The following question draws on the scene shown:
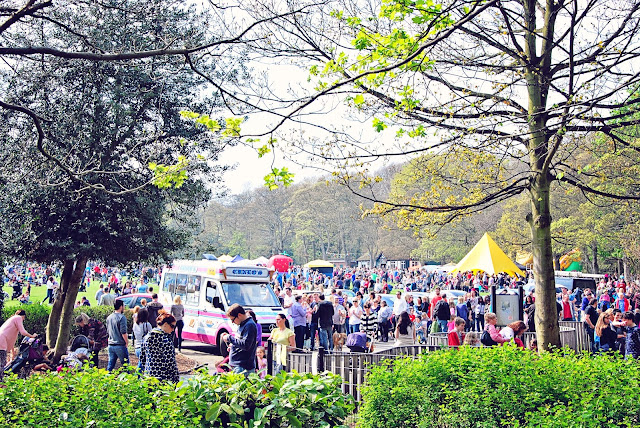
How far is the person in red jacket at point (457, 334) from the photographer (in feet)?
35.6

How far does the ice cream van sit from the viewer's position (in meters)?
16.3

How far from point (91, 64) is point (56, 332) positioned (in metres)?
6.59

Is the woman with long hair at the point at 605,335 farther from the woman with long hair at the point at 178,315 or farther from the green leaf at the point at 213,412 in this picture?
the green leaf at the point at 213,412

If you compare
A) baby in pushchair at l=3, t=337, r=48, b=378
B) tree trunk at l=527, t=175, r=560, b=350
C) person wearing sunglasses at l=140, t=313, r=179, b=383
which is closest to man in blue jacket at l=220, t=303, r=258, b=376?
person wearing sunglasses at l=140, t=313, r=179, b=383

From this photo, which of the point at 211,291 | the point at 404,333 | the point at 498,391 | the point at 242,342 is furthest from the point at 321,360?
the point at 211,291

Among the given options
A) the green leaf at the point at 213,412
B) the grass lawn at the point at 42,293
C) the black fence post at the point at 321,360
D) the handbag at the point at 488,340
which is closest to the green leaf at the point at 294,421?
the green leaf at the point at 213,412

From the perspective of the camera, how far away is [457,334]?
1109 centimetres

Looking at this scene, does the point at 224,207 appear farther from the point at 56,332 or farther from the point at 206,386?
the point at 206,386

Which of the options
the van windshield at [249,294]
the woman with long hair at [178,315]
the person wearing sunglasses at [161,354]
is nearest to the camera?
the person wearing sunglasses at [161,354]

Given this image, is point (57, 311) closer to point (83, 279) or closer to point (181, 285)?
point (181, 285)

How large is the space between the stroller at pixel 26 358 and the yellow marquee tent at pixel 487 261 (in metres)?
13.5

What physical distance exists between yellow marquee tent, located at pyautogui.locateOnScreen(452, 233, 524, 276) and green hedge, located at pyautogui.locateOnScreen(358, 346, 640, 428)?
1434 centimetres

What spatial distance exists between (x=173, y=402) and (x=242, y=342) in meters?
3.89

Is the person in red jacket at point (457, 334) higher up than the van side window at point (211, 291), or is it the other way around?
the van side window at point (211, 291)
